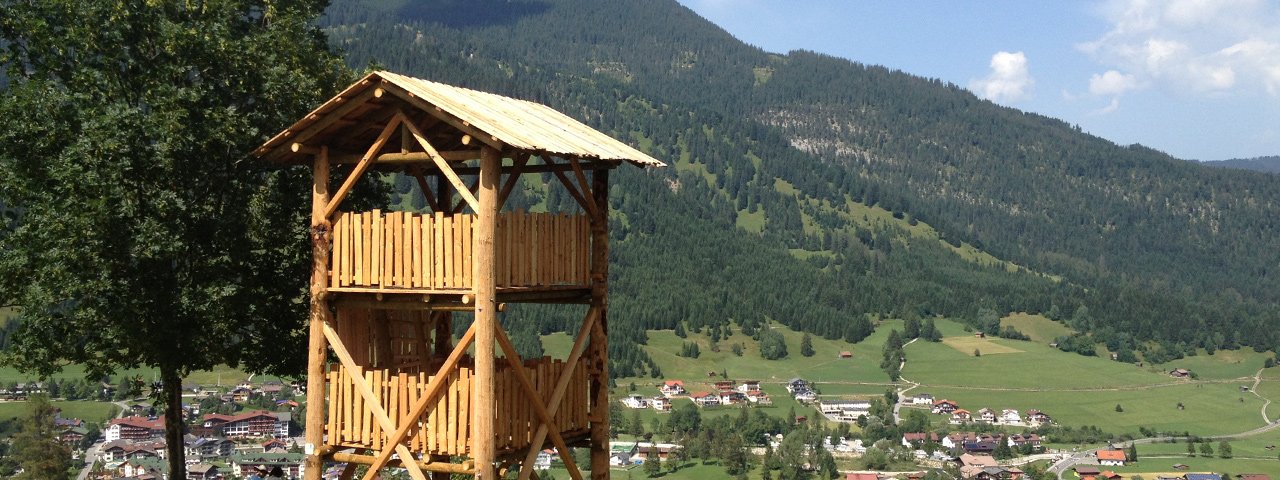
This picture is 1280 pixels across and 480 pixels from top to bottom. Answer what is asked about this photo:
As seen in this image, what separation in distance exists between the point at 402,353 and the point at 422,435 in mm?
3015

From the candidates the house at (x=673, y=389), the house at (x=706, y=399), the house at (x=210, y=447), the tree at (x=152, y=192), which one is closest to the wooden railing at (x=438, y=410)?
the tree at (x=152, y=192)

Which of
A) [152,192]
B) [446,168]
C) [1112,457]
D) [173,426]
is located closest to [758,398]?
[1112,457]

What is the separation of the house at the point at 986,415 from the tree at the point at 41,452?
402ft

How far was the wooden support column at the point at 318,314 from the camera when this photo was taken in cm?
1520

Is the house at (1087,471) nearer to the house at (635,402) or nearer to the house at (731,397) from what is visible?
the house at (731,397)

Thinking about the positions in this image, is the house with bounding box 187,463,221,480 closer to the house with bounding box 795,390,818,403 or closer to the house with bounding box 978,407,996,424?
the house with bounding box 795,390,818,403

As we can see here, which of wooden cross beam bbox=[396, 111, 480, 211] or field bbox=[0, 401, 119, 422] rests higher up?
wooden cross beam bbox=[396, 111, 480, 211]

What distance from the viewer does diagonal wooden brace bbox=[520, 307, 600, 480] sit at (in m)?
14.9

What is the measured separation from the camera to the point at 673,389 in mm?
163250

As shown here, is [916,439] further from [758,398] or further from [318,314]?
[318,314]

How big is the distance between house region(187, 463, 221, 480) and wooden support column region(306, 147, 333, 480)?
66.2 m

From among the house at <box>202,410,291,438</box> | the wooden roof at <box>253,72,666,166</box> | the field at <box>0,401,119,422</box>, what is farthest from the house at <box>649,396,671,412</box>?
the wooden roof at <box>253,72,666,166</box>

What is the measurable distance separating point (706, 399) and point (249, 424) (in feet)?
204

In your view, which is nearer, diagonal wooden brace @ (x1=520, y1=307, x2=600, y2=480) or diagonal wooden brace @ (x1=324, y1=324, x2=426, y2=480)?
diagonal wooden brace @ (x1=324, y1=324, x2=426, y2=480)
